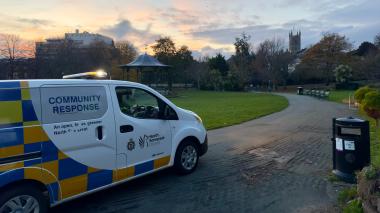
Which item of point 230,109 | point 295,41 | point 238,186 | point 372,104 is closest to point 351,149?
point 238,186

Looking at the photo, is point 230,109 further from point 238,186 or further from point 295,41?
point 295,41

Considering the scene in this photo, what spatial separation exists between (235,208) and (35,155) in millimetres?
2805

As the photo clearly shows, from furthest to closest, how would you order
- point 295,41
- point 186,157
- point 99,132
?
point 295,41, point 186,157, point 99,132

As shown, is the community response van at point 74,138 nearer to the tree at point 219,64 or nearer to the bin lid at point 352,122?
the bin lid at point 352,122

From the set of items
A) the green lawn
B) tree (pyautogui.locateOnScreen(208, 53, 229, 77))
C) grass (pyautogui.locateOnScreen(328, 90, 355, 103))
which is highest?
tree (pyautogui.locateOnScreen(208, 53, 229, 77))

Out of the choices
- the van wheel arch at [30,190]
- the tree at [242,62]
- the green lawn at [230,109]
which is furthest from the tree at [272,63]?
the van wheel arch at [30,190]

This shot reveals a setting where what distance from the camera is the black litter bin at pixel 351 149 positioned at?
19.1ft

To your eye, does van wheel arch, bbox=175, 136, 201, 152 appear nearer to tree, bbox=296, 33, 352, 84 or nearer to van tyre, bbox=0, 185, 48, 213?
van tyre, bbox=0, 185, 48, 213

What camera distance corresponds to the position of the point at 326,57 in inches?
2500

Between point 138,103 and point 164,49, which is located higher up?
point 164,49

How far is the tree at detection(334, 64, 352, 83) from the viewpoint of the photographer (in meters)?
57.8

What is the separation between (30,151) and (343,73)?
2411 inches

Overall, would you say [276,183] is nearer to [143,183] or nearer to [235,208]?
[235,208]

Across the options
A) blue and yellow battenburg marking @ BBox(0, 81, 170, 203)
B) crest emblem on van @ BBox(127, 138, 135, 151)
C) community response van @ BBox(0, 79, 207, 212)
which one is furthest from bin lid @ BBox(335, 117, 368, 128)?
blue and yellow battenburg marking @ BBox(0, 81, 170, 203)
